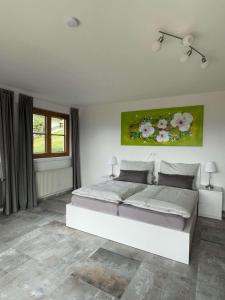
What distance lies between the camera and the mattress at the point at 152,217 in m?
2.18

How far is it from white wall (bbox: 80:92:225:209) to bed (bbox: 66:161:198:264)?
1097 millimetres

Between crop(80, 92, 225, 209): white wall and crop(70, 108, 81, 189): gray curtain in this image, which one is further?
crop(70, 108, 81, 189): gray curtain

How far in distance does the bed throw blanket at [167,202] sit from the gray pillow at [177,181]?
394mm

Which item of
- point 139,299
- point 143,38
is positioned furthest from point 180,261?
point 143,38

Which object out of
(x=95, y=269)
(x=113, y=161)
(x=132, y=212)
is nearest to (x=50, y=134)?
(x=113, y=161)

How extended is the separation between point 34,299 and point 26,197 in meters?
2.27

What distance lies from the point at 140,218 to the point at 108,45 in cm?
204

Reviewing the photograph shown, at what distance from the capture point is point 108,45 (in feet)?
6.37

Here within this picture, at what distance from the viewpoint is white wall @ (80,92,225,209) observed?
3549mm

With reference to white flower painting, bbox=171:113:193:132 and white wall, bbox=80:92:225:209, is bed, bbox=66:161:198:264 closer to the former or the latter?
white wall, bbox=80:92:225:209

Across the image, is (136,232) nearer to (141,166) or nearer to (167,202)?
(167,202)

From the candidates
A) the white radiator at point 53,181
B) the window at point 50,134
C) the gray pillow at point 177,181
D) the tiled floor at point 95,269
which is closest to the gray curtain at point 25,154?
the white radiator at point 53,181

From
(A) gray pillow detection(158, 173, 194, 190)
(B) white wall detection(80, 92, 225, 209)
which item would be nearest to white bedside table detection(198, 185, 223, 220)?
(A) gray pillow detection(158, 173, 194, 190)

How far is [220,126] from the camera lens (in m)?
3.52
